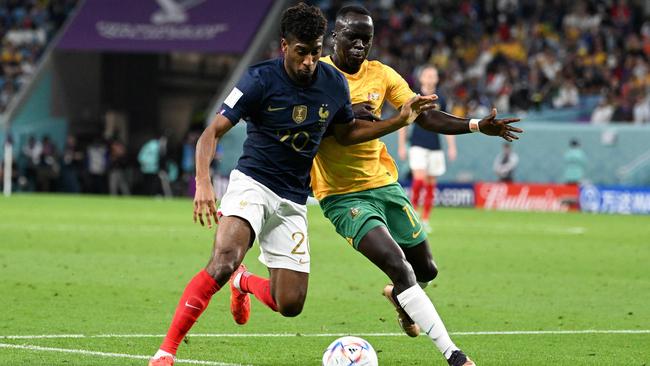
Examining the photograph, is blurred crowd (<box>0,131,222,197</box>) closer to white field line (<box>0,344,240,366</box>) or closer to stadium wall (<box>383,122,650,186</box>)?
stadium wall (<box>383,122,650,186</box>)

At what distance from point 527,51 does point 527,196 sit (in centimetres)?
566

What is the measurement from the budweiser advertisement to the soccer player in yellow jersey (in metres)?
20.6

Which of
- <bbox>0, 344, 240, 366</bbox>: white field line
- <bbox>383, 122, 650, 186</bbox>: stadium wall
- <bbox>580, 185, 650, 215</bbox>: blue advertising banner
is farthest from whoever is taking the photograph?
<bbox>383, 122, 650, 186</bbox>: stadium wall

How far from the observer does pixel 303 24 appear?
23.8ft

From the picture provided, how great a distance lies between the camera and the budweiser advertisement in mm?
28734

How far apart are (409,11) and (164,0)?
7628mm

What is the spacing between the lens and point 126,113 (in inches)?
1641

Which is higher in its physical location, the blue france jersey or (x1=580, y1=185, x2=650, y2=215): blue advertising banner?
the blue france jersey

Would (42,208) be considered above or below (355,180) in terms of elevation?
below

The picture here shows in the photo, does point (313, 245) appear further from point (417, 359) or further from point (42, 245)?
Result: point (417, 359)

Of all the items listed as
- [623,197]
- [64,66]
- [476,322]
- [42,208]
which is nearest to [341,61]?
[476,322]

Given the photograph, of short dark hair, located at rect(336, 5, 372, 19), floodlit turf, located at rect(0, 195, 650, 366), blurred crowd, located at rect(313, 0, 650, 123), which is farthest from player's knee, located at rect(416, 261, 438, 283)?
blurred crowd, located at rect(313, 0, 650, 123)

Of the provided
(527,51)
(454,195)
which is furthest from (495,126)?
(527,51)

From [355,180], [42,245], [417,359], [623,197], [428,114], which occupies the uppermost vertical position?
[428,114]
